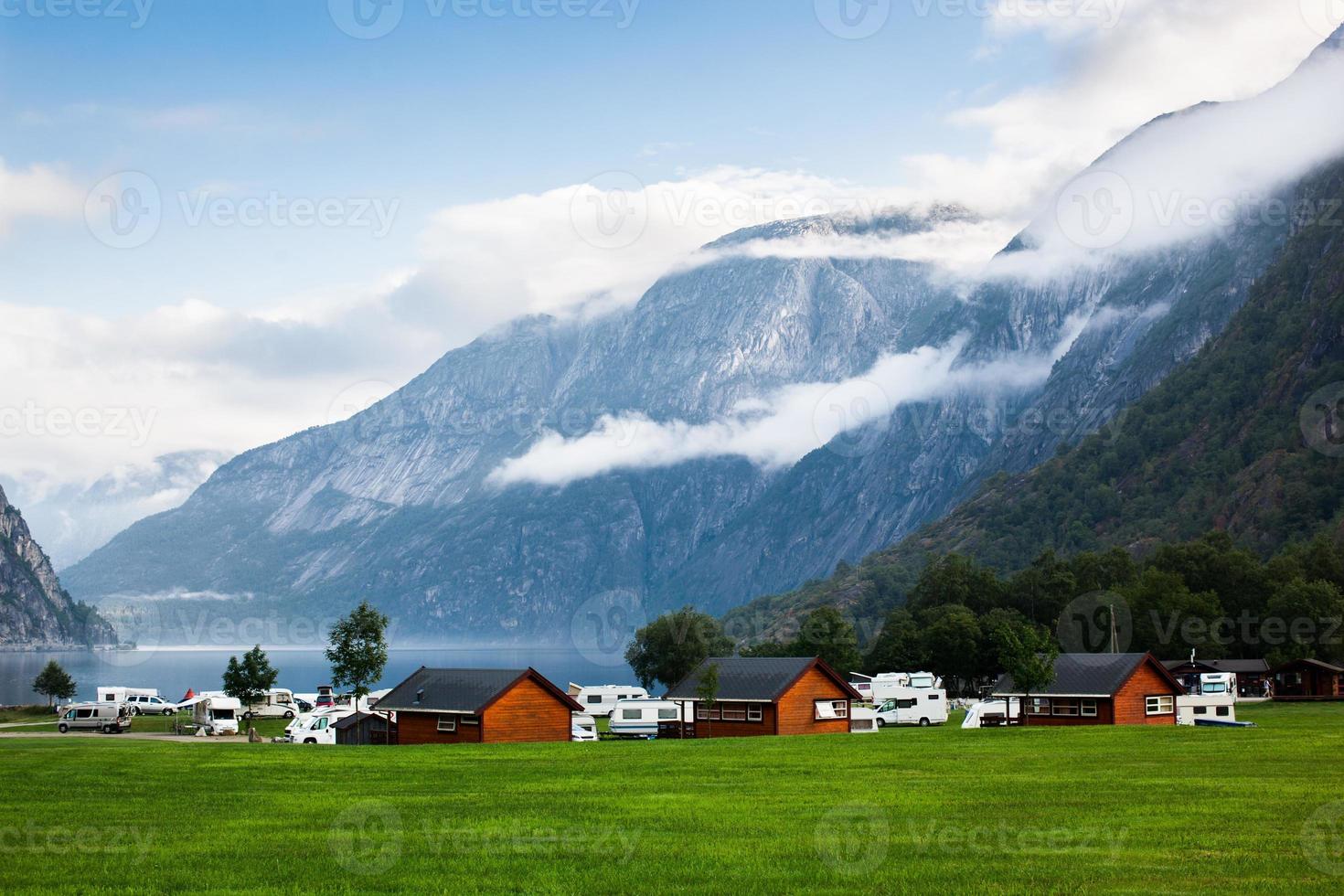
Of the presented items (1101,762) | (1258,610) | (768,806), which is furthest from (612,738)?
(1258,610)

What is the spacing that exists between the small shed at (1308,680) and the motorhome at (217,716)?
8648cm

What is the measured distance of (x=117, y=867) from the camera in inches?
1045

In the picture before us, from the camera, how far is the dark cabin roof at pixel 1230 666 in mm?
120500

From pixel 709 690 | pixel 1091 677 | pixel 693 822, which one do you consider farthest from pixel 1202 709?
pixel 693 822

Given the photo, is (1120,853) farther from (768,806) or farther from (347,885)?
(347,885)

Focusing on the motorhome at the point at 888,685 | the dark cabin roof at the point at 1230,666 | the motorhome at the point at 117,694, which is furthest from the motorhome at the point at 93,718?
the dark cabin roof at the point at 1230,666

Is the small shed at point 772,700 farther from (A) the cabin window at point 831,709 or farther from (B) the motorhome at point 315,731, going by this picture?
(B) the motorhome at point 315,731

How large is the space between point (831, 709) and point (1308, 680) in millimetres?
55652

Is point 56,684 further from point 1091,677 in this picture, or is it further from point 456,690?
point 1091,677

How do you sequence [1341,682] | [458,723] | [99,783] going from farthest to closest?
[1341,682], [458,723], [99,783]

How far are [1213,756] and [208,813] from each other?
36569 mm

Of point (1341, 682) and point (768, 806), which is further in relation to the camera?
point (1341, 682)

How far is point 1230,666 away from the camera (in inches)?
4897

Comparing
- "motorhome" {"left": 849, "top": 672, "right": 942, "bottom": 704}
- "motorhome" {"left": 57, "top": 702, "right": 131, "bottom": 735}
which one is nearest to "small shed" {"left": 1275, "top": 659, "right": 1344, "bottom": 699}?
"motorhome" {"left": 849, "top": 672, "right": 942, "bottom": 704}
